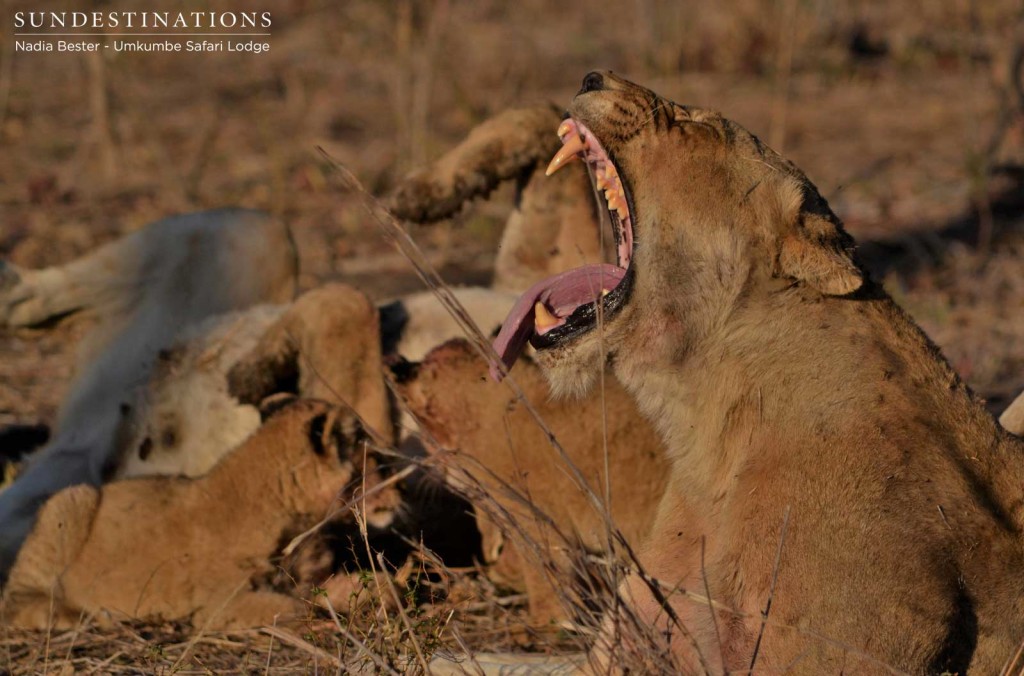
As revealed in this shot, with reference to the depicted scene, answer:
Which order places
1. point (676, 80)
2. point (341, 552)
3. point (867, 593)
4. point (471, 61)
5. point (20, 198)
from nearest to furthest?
1. point (867, 593)
2. point (341, 552)
3. point (20, 198)
4. point (676, 80)
5. point (471, 61)

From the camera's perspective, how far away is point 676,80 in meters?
10.7

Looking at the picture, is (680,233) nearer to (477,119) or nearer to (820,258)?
(820,258)

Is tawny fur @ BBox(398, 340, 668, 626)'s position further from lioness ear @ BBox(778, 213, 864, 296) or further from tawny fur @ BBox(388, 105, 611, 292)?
lioness ear @ BBox(778, 213, 864, 296)

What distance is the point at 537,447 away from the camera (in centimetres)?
401

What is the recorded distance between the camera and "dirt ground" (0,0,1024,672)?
7.12m

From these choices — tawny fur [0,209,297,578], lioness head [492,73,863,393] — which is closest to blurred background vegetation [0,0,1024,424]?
tawny fur [0,209,297,578]

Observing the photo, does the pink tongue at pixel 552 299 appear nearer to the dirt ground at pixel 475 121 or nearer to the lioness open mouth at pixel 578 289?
the lioness open mouth at pixel 578 289

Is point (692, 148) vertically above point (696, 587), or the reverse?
point (692, 148)

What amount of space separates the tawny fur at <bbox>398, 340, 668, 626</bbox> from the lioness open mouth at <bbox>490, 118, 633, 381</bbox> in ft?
1.71

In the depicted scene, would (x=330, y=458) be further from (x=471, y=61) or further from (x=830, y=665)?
(x=471, y=61)

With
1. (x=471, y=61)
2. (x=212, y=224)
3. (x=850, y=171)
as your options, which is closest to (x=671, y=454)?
(x=212, y=224)

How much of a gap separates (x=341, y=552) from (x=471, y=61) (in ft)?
26.0

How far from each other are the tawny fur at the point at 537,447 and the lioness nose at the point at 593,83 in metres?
1.04

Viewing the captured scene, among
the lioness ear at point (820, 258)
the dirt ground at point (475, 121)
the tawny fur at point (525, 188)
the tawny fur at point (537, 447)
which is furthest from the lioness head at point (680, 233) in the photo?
the dirt ground at point (475, 121)
